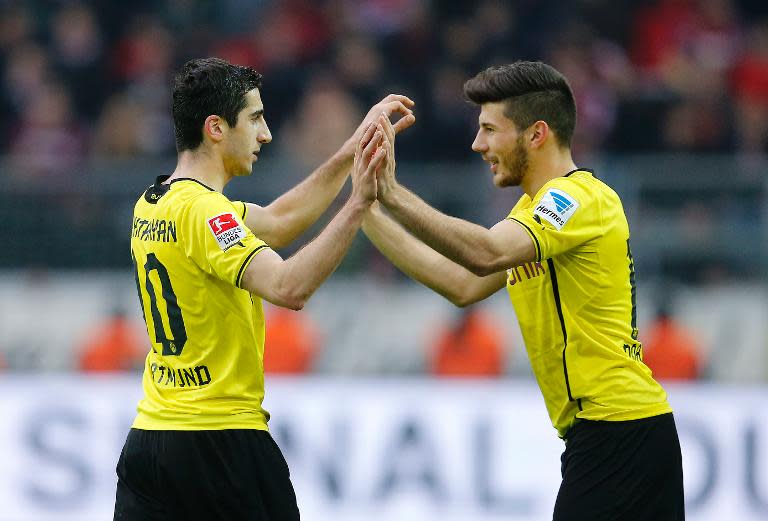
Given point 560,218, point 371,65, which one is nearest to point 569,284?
point 560,218

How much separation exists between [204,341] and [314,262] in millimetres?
627

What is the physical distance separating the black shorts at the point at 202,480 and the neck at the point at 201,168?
1060mm

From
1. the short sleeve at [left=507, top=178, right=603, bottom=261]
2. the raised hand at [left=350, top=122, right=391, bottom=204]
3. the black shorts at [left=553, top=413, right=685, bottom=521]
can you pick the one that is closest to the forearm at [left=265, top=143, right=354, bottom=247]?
the raised hand at [left=350, top=122, right=391, bottom=204]

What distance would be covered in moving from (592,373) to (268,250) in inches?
58.8

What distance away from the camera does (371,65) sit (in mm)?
14148

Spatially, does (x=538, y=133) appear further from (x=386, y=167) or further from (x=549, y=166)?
(x=386, y=167)

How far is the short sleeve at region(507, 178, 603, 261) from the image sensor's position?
5.91m

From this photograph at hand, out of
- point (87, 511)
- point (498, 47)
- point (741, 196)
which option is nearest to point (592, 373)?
point (87, 511)

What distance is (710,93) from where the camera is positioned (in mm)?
13211

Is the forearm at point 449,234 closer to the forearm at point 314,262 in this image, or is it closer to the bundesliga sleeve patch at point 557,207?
the bundesliga sleeve patch at point 557,207

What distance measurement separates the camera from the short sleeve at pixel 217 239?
555 cm

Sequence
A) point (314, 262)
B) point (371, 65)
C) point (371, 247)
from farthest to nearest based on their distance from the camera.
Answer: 1. point (371, 65)
2. point (371, 247)
3. point (314, 262)

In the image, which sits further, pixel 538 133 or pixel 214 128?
pixel 538 133

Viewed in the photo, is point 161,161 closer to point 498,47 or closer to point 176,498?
point 498,47
